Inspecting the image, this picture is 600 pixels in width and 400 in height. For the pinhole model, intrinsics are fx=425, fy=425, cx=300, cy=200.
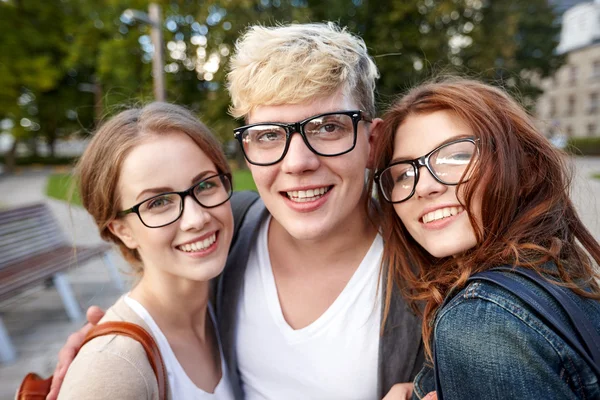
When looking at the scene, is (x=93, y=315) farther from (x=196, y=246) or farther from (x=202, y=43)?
(x=202, y=43)

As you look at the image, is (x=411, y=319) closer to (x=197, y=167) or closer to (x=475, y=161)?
(x=475, y=161)

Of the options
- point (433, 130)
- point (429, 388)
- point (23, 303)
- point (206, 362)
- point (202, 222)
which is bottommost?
point (23, 303)

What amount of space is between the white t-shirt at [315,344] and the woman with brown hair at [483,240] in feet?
0.59

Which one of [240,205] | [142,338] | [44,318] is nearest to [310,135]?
[240,205]

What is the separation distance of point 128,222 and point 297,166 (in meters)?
0.75

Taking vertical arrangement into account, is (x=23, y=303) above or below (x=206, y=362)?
below

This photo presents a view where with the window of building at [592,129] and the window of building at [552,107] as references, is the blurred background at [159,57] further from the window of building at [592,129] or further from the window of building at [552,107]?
the window of building at [552,107]

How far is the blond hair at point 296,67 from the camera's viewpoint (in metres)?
1.64

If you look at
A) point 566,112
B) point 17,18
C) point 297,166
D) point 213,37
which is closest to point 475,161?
point 297,166

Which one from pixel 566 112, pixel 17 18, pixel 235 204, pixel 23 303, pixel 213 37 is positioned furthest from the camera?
pixel 566 112

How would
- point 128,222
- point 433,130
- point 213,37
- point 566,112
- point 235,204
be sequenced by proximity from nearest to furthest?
point 433,130 → point 128,222 → point 235,204 → point 213,37 → point 566,112

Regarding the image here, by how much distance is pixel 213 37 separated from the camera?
17656 mm

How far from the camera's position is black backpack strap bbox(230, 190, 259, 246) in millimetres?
2159

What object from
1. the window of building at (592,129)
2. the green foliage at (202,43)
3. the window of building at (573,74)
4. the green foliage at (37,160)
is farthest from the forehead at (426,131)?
the window of building at (573,74)
